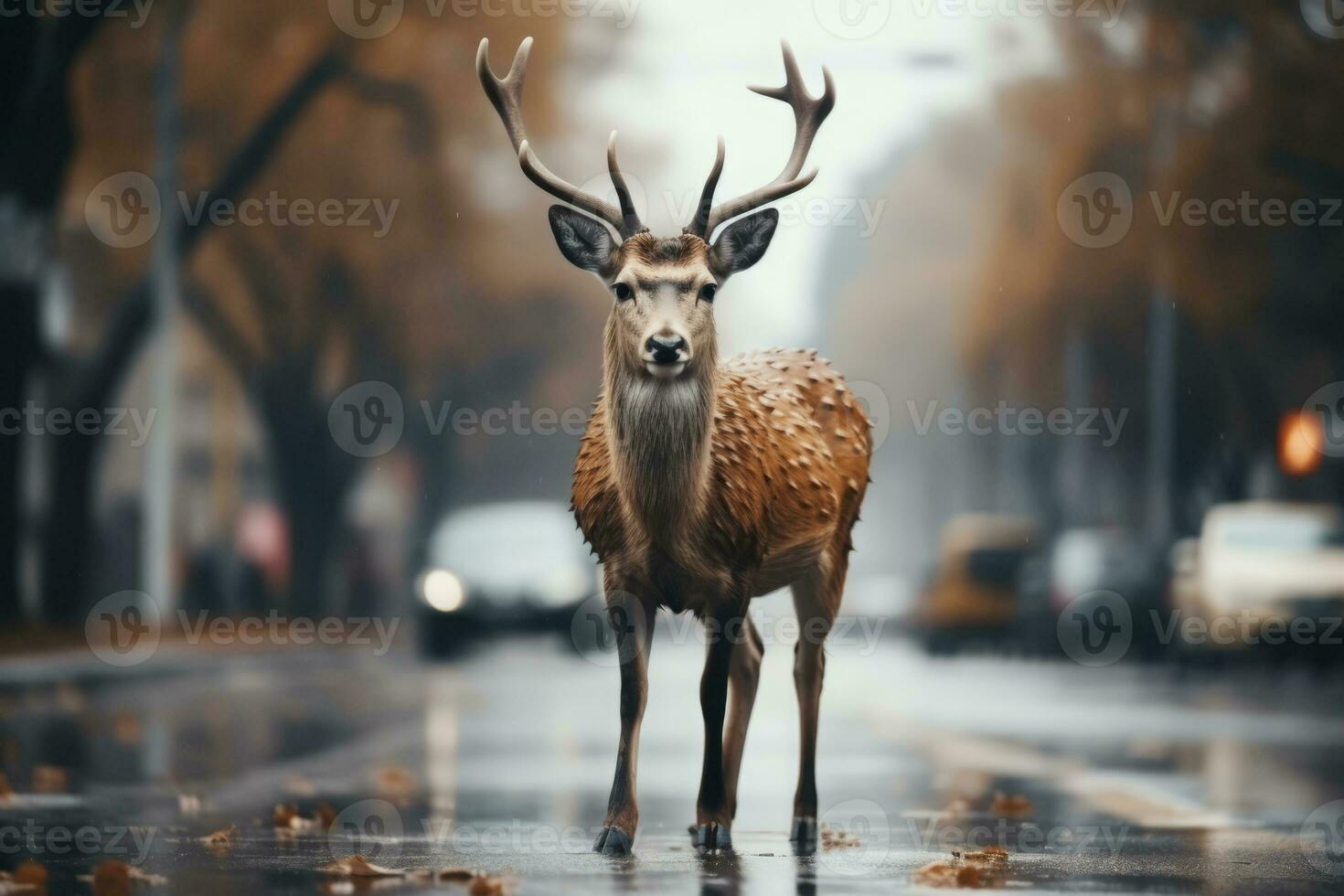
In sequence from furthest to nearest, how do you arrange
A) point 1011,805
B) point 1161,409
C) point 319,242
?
point 1161,409 → point 319,242 → point 1011,805

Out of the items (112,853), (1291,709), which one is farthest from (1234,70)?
(112,853)

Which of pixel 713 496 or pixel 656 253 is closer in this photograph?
pixel 656 253

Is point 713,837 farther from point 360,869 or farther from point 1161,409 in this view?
point 1161,409

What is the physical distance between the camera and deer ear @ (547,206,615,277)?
10367 mm

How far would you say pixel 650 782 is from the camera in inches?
582

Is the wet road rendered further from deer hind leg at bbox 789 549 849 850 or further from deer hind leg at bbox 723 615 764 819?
deer hind leg at bbox 789 549 849 850

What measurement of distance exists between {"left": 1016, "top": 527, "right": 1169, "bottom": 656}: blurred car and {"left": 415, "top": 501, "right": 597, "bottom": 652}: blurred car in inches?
282

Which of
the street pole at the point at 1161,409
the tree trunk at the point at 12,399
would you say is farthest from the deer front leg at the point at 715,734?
the street pole at the point at 1161,409

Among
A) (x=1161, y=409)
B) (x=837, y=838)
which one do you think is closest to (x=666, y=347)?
(x=837, y=838)

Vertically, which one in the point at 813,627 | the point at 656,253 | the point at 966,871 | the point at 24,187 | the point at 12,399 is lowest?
the point at 966,871

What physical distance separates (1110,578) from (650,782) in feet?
72.3

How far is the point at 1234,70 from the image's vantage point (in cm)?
3731

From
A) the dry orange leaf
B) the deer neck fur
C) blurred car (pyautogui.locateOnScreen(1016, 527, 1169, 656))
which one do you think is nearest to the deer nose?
the deer neck fur

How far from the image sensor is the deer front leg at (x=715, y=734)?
10.5 metres
